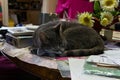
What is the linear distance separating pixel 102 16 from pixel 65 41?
1.28 feet

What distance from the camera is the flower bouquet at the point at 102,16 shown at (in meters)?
1.27

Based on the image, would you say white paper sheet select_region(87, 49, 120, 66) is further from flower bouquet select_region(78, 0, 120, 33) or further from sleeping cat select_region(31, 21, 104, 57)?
flower bouquet select_region(78, 0, 120, 33)

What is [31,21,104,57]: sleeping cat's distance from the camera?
960 mm

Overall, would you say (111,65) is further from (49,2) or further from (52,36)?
(49,2)

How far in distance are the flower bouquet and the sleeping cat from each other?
0.70 feet

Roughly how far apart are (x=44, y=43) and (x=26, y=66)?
15cm

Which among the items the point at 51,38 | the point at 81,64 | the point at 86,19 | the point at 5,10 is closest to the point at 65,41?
the point at 51,38

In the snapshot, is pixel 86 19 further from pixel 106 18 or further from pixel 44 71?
pixel 44 71

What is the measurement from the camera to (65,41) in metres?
1.00

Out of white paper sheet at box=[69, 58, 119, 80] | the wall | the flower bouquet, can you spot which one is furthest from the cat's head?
the wall

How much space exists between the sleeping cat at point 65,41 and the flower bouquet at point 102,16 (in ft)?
0.70

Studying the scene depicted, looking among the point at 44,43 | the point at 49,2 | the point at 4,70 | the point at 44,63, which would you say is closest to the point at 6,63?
the point at 4,70

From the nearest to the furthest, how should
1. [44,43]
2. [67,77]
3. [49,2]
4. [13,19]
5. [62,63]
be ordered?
[67,77], [62,63], [44,43], [49,2], [13,19]

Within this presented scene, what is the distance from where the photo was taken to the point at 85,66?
0.80 metres
